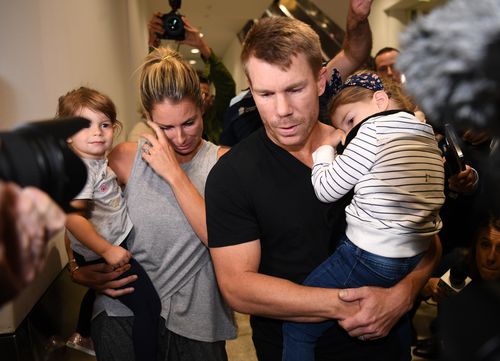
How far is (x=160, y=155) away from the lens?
1429 millimetres

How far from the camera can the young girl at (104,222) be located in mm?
1445

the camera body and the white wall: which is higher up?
the white wall

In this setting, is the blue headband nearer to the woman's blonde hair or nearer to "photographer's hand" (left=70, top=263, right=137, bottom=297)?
the woman's blonde hair

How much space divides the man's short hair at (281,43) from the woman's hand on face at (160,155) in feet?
1.29

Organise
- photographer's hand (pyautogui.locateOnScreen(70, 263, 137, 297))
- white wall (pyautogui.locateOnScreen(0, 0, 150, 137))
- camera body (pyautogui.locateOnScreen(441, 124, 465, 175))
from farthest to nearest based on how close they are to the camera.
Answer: camera body (pyautogui.locateOnScreen(441, 124, 465, 175)) < white wall (pyautogui.locateOnScreen(0, 0, 150, 137)) < photographer's hand (pyautogui.locateOnScreen(70, 263, 137, 297))

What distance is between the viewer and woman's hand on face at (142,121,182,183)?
1400 mm

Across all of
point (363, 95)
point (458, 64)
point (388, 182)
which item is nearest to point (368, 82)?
point (363, 95)

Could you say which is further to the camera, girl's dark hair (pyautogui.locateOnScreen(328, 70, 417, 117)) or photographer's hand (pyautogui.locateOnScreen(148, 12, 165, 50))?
photographer's hand (pyautogui.locateOnScreen(148, 12, 165, 50))

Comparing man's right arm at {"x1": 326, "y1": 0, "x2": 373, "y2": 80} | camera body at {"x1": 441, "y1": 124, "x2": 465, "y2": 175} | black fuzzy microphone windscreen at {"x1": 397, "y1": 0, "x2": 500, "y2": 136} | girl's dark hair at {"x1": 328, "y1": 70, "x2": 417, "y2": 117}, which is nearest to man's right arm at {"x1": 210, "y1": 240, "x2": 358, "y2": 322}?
girl's dark hair at {"x1": 328, "y1": 70, "x2": 417, "y2": 117}

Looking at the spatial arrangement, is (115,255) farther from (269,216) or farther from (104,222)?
(269,216)

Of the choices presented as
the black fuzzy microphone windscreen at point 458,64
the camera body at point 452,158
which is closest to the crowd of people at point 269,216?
the black fuzzy microphone windscreen at point 458,64

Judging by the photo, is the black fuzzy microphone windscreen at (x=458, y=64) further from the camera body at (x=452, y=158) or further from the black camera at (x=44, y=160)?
the camera body at (x=452, y=158)

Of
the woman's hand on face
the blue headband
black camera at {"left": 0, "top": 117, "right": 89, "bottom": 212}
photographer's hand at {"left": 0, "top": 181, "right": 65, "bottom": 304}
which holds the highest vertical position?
black camera at {"left": 0, "top": 117, "right": 89, "bottom": 212}

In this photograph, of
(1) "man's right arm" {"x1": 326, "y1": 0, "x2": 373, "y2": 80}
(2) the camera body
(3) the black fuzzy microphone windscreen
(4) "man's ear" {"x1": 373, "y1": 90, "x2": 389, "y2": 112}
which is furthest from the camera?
(2) the camera body
